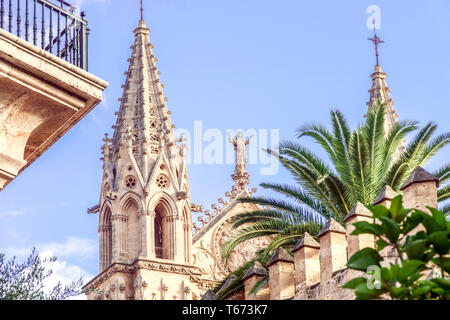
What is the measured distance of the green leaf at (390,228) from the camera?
7.08m

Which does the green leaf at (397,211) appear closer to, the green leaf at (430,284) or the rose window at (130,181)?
the green leaf at (430,284)

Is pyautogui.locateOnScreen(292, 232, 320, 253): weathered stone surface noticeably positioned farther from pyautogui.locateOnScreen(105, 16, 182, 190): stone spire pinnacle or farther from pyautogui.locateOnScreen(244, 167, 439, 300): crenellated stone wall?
Answer: pyautogui.locateOnScreen(105, 16, 182, 190): stone spire pinnacle

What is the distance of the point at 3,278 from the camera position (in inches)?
584

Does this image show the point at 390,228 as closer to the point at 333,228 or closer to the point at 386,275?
the point at 386,275

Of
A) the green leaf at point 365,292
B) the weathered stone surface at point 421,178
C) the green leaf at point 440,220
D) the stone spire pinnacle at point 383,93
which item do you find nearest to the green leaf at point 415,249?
the green leaf at point 440,220

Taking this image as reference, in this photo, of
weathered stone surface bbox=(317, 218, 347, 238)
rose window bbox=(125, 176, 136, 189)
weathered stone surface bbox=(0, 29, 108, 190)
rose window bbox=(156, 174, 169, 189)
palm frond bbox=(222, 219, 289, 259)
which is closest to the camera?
weathered stone surface bbox=(0, 29, 108, 190)

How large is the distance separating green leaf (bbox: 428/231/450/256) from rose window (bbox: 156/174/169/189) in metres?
29.7

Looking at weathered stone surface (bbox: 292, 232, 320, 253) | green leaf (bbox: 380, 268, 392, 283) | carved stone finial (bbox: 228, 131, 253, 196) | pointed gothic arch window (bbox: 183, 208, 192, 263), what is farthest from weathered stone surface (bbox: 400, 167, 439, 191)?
carved stone finial (bbox: 228, 131, 253, 196)

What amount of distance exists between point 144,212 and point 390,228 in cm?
2918

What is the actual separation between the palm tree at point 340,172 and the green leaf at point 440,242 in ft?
46.2

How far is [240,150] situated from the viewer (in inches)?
1586

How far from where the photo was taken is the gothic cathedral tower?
1399 inches

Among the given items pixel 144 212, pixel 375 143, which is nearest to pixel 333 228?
pixel 375 143
